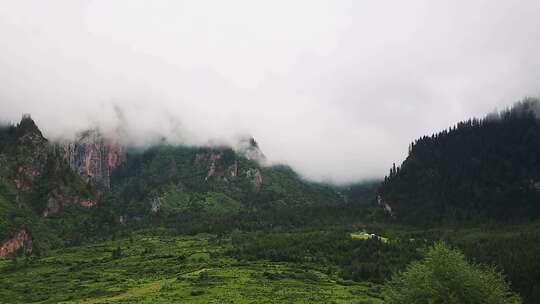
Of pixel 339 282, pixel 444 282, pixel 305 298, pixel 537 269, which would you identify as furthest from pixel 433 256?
pixel 339 282

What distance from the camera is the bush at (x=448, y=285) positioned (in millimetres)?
75938

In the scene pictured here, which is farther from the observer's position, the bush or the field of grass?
the field of grass

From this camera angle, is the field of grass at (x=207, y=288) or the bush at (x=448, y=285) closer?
the bush at (x=448, y=285)

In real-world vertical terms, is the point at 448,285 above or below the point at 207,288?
above

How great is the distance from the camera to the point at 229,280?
6885 inches

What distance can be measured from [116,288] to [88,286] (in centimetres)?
1571

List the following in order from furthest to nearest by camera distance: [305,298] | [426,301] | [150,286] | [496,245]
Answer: [496,245] < [150,286] < [305,298] < [426,301]

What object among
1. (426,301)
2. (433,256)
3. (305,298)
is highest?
(433,256)

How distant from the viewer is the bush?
75.9m

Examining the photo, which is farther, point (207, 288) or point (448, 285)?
point (207, 288)

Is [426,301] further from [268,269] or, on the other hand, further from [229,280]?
[268,269]

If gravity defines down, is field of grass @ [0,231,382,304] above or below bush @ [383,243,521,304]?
below

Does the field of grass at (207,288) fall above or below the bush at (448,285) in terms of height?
below

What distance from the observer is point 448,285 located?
77.2 meters
